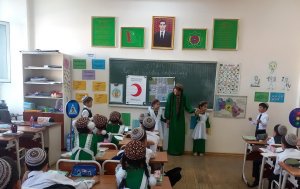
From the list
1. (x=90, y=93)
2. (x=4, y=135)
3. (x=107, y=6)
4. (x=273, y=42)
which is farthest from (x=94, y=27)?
(x=273, y=42)

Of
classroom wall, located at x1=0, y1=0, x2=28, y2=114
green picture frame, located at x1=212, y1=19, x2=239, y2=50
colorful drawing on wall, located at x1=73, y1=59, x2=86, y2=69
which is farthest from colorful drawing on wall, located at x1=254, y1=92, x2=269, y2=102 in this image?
classroom wall, located at x1=0, y1=0, x2=28, y2=114

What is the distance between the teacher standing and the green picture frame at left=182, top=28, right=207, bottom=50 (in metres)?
0.91

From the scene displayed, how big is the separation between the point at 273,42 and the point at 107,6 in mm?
3742

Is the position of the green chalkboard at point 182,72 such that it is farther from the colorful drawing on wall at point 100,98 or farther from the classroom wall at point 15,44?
the classroom wall at point 15,44

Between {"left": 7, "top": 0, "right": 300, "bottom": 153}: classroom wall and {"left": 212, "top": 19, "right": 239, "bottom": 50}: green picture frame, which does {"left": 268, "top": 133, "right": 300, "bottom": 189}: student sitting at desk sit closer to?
{"left": 7, "top": 0, "right": 300, "bottom": 153}: classroom wall

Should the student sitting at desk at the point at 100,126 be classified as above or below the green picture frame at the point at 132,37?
below

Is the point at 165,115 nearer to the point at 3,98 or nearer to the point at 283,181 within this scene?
the point at 283,181

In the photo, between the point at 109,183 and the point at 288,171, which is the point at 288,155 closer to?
the point at 288,171

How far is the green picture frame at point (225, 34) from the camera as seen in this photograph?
212 inches

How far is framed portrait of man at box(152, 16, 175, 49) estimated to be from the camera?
545 centimetres

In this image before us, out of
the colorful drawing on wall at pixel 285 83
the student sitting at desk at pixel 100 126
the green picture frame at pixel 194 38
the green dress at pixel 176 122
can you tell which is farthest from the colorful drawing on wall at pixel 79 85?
the colorful drawing on wall at pixel 285 83

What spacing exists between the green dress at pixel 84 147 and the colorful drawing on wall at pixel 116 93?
3.04 m

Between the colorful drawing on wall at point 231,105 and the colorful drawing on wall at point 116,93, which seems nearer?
the colorful drawing on wall at point 231,105

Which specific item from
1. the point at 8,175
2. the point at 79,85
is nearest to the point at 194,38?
the point at 79,85
